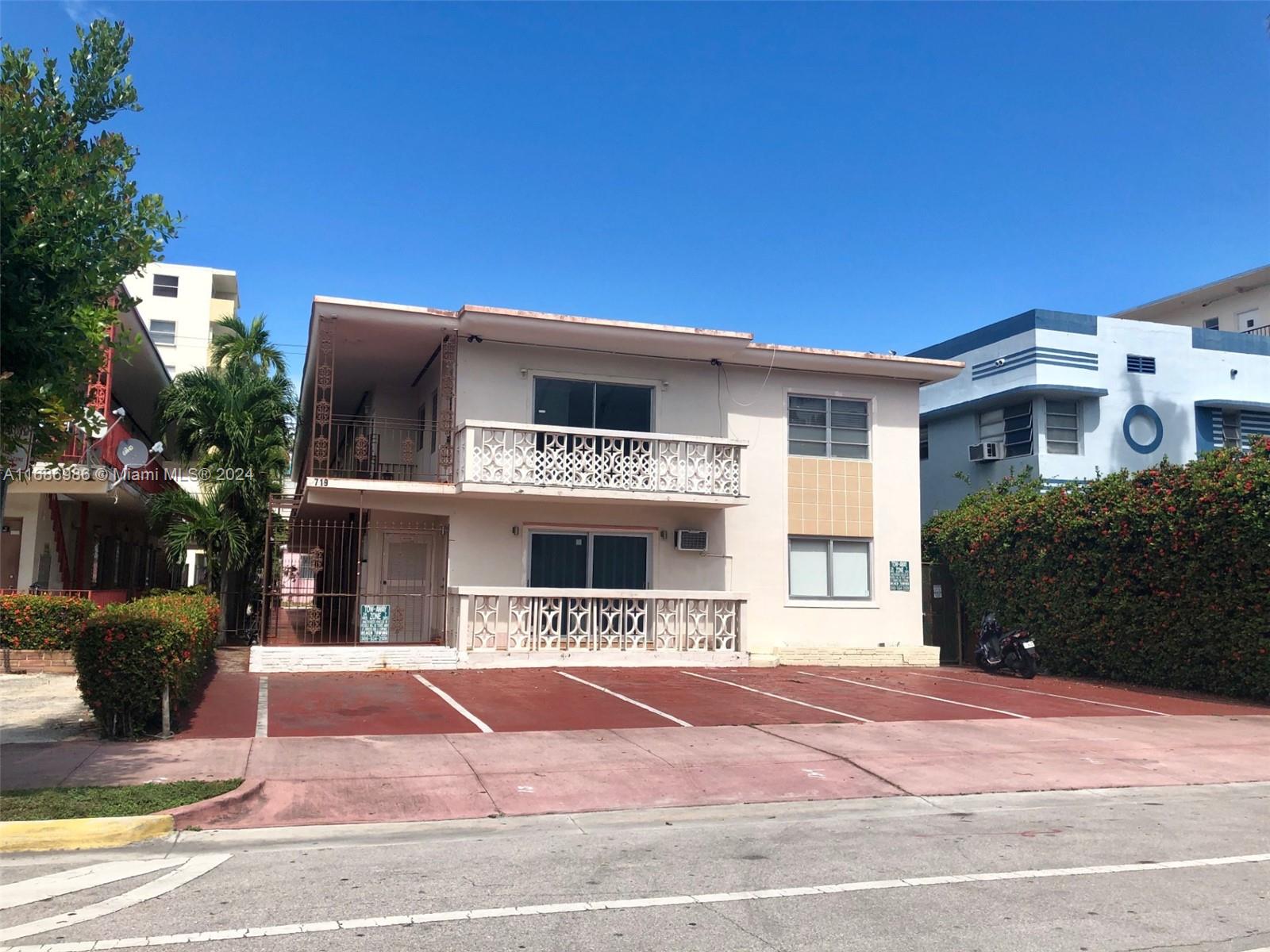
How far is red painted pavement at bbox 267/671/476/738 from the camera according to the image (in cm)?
1126

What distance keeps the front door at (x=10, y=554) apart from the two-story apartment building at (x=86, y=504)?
0.02 metres

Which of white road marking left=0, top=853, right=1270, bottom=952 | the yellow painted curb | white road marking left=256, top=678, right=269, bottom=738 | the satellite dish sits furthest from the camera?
the satellite dish

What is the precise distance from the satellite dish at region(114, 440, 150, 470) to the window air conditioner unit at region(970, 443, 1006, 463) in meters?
20.1

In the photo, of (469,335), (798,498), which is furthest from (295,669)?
(798,498)

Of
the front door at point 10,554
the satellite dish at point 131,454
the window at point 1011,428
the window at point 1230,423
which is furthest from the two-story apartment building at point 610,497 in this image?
the window at point 1230,423

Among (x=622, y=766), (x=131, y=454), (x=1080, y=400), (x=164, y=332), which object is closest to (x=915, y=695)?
(x=622, y=766)

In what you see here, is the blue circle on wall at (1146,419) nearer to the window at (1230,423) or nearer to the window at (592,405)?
the window at (1230,423)

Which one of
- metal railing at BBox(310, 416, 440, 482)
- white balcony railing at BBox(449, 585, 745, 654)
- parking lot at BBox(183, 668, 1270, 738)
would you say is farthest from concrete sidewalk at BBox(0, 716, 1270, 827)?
metal railing at BBox(310, 416, 440, 482)

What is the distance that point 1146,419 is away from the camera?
2664 cm

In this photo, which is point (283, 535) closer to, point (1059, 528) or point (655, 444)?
point (655, 444)

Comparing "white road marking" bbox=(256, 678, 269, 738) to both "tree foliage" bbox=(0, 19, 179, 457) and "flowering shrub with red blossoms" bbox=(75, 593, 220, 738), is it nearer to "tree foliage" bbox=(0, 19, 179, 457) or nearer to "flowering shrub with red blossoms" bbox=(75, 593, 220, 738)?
"flowering shrub with red blossoms" bbox=(75, 593, 220, 738)

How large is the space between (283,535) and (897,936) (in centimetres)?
1929

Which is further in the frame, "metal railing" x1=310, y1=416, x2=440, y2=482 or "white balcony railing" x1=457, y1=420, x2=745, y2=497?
"metal railing" x1=310, y1=416, x2=440, y2=482

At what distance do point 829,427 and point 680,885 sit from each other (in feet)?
52.2
